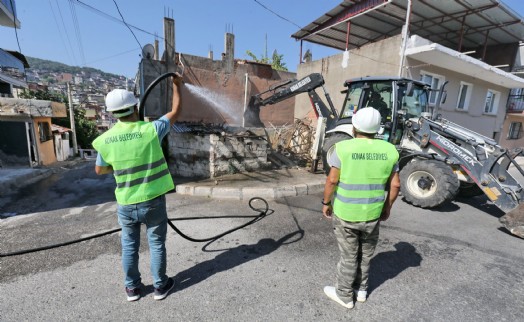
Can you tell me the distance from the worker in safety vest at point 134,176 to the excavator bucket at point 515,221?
5119mm

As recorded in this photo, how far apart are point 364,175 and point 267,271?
1570mm

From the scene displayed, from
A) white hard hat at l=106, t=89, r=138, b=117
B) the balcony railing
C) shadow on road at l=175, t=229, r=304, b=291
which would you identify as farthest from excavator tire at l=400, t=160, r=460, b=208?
the balcony railing

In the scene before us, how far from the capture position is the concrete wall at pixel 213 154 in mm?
6457

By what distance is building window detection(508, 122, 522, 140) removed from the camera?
57.5 ft

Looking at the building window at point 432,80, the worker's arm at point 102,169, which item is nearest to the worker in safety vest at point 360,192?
the worker's arm at point 102,169

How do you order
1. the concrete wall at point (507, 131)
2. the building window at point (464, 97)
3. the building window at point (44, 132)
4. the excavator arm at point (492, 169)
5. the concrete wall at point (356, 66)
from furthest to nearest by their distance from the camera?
the concrete wall at point (507, 131)
the building window at point (44, 132)
the building window at point (464, 97)
the concrete wall at point (356, 66)
the excavator arm at point (492, 169)

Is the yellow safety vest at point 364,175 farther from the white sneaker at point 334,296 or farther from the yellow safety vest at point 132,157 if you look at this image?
the yellow safety vest at point 132,157

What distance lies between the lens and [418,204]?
491cm

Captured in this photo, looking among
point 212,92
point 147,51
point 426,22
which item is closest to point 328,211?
point 147,51

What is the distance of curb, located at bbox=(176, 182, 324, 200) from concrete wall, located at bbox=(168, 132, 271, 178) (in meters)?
0.84

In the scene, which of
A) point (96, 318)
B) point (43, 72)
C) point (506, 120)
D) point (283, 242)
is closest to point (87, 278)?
point (96, 318)

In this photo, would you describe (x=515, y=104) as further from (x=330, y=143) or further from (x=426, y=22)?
(x=330, y=143)

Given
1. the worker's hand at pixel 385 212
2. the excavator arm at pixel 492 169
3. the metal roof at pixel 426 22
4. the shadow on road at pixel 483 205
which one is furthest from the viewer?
the metal roof at pixel 426 22

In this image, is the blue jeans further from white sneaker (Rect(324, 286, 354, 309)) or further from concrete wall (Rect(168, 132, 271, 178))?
concrete wall (Rect(168, 132, 271, 178))
